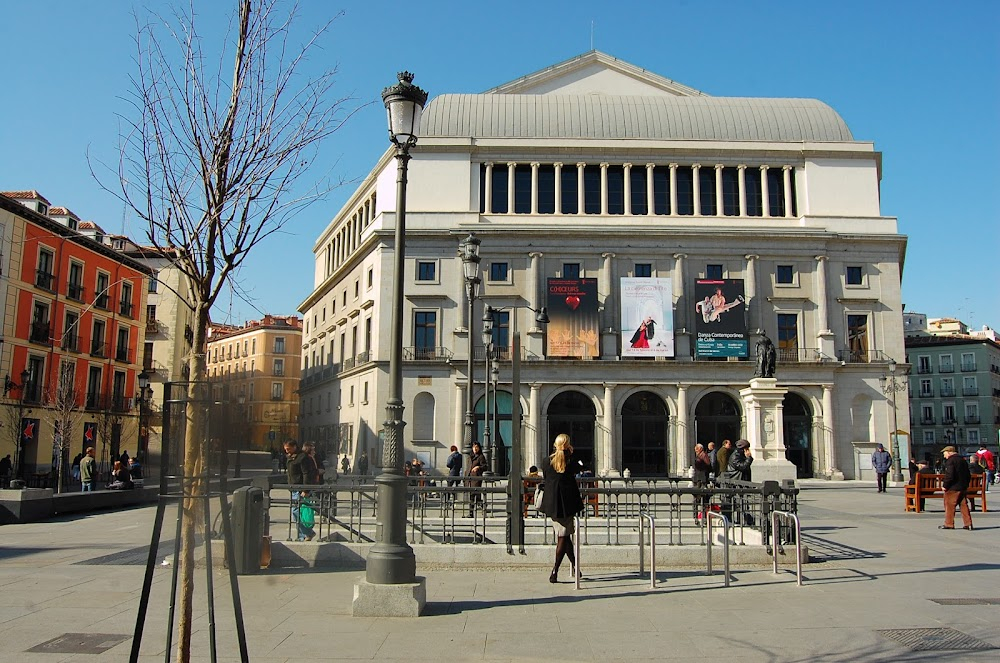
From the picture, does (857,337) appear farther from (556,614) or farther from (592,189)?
(556,614)

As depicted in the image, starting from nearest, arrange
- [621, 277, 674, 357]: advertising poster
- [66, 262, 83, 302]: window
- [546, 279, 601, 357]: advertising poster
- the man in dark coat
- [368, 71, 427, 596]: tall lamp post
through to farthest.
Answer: [368, 71, 427, 596]: tall lamp post
the man in dark coat
[66, 262, 83, 302]: window
[621, 277, 674, 357]: advertising poster
[546, 279, 601, 357]: advertising poster

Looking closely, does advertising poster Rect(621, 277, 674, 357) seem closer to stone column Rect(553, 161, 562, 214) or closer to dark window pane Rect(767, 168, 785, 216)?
stone column Rect(553, 161, 562, 214)

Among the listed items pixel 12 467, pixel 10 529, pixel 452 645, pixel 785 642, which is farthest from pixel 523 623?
pixel 12 467

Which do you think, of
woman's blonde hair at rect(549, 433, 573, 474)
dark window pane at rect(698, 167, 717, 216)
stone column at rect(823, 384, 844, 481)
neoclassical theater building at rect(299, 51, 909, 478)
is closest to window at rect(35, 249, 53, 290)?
neoclassical theater building at rect(299, 51, 909, 478)

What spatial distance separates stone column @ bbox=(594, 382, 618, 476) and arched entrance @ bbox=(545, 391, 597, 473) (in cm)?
79

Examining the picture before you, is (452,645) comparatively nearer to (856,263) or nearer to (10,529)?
(10,529)

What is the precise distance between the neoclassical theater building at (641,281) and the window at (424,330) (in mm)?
120

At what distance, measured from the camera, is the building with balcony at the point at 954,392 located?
285 feet

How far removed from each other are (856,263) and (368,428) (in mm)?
30765

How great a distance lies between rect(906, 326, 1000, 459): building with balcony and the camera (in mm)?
86812

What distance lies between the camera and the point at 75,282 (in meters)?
43.1

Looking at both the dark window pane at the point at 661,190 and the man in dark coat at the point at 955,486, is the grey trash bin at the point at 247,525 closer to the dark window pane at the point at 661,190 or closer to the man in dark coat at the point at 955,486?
the man in dark coat at the point at 955,486

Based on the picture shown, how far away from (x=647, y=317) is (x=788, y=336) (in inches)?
338

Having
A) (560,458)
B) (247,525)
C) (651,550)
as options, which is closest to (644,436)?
(651,550)
